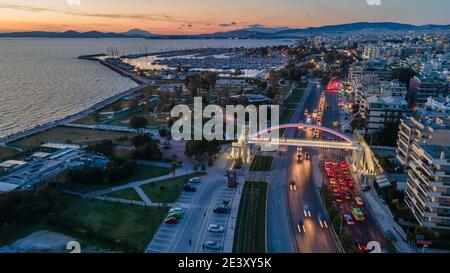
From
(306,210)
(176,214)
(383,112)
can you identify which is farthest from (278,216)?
(383,112)

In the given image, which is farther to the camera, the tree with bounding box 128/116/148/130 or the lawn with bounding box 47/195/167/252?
the tree with bounding box 128/116/148/130

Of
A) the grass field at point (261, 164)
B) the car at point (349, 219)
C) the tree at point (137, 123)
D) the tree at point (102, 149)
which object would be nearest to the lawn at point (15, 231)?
the tree at point (102, 149)

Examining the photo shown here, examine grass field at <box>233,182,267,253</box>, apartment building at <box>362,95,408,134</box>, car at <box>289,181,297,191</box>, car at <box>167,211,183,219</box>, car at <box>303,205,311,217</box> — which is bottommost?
car at <box>303,205,311,217</box>

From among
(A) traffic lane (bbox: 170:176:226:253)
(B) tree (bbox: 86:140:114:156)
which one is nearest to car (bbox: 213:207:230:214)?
(A) traffic lane (bbox: 170:176:226:253)

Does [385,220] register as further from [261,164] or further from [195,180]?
[195,180]

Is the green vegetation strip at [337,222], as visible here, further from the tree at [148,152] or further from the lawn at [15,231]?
the lawn at [15,231]

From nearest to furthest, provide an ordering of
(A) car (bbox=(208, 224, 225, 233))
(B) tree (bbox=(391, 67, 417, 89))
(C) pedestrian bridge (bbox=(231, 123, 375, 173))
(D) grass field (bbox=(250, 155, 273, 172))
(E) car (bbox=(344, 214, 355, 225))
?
(A) car (bbox=(208, 224, 225, 233)), (E) car (bbox=(344, 214, 355, 225)), (C) pedestrian bridge (bbox=(231, 123, 375, 173)), (D) grass field (bbox=(250, 155, 273, 172)), (B) tree (bbox=(391, 67, 417, 89))

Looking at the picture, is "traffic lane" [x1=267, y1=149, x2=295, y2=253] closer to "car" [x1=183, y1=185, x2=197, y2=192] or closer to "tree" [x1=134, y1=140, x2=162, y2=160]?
"car" [x1=183, y1=185, x2=197, y2=192]
